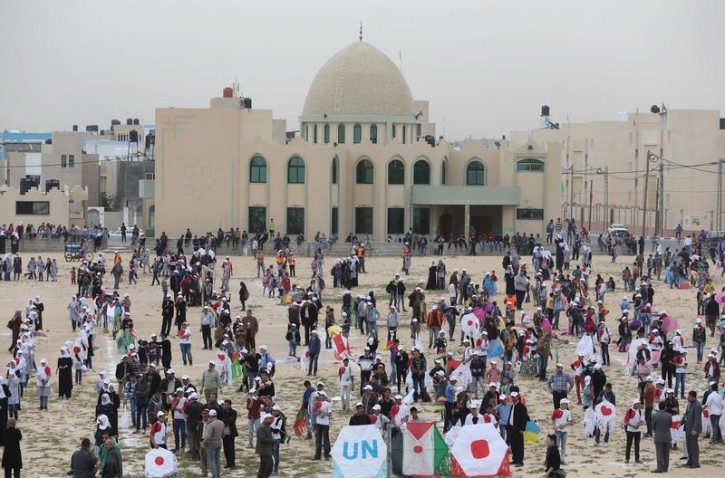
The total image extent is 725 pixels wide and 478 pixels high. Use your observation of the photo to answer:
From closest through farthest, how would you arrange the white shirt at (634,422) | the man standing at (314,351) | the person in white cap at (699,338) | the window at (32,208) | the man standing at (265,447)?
1. the man standing at (265,447)
2. the white shirt at (634,422)
3. the man standing at (314,351)
4. the person in white cap at (699,338)
5. the window at (32,208)

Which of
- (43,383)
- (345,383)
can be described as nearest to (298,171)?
(43,383)

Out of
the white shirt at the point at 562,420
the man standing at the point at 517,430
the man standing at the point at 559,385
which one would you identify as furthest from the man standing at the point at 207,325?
the white shirt at the point at 562,420

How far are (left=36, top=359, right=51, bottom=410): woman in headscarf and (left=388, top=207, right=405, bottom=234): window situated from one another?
40.7 metres

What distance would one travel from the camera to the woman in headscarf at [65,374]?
2817 cm

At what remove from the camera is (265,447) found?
2092 cm

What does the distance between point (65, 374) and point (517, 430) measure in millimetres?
9745

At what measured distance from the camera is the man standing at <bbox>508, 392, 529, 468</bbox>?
22.1m

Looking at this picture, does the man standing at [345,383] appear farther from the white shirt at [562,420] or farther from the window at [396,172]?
the window at [396,172]

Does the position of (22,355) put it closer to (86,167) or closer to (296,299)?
(296,299)

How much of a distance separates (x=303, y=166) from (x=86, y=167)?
3451 cm

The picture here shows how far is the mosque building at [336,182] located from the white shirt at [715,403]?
40440mm

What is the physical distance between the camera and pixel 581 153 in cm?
10081

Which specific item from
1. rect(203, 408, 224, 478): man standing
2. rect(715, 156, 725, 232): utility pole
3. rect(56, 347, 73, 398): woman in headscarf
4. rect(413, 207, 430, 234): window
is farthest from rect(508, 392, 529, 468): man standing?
rect(715, 156, 725, 232): utility pole

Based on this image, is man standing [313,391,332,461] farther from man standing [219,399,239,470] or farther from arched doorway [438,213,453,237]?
arched doorway [438,213,453,237]
